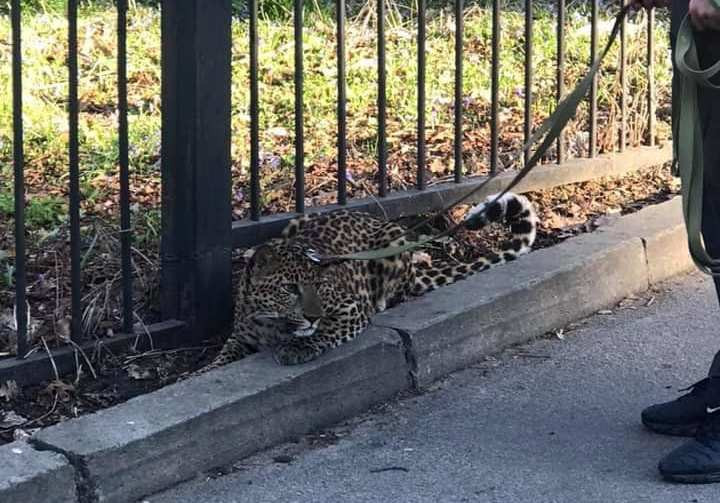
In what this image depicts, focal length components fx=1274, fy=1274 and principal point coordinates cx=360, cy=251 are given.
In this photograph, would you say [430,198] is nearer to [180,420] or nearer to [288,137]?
[288,137]

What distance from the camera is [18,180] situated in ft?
12.7

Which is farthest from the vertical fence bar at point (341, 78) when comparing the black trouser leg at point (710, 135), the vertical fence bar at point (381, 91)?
the black trouser leg at point (710, 135)

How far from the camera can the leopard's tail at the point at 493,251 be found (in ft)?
17.2

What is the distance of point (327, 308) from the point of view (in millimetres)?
4504

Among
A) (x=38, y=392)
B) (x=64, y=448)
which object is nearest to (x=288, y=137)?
(x=38, y=392)

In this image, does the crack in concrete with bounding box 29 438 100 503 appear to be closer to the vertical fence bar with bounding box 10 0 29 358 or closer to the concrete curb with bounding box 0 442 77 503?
the concrete curb with bounding box 0 442 77 503

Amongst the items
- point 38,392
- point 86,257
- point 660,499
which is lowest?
point 660,499

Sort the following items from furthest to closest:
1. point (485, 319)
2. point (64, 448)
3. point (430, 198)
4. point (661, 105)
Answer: point (661, 105) < point (430, 198) < point (485, 319) < point (64, 448)

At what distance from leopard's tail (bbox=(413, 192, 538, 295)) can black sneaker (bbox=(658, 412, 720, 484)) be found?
1.65 m

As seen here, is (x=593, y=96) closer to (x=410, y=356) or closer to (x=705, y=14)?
(x=410, y=356)

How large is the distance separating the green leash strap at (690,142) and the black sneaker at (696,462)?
0.52m

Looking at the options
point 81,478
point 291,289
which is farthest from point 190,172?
point 81,478

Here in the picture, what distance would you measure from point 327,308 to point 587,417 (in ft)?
3.22

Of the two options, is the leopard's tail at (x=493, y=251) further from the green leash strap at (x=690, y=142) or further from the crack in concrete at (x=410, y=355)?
the green leash strap at (x=690, y=142)
